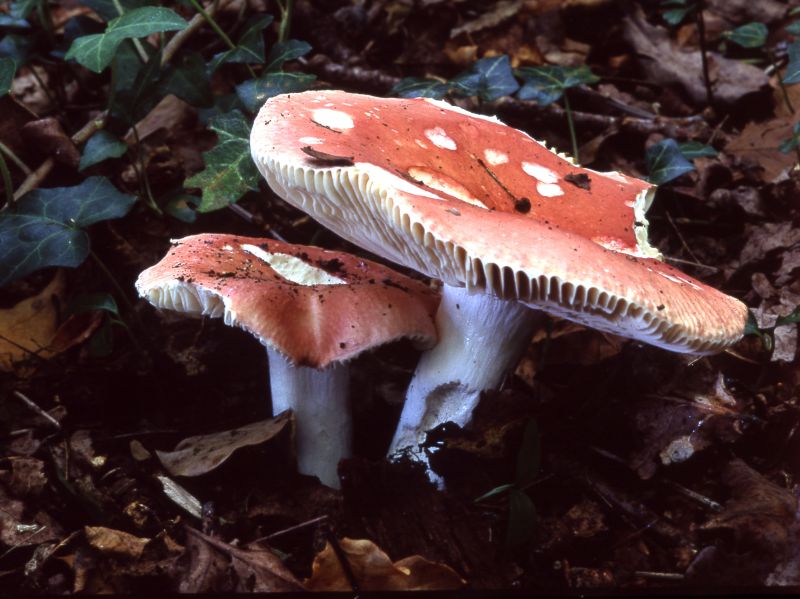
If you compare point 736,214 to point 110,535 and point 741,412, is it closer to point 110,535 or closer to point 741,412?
point 741,412

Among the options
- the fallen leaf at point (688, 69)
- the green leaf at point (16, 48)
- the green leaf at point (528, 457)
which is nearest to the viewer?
the green leaf at point (528, 457)

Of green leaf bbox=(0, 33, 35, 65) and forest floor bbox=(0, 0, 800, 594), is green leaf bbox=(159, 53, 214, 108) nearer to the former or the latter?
forest floor bbox=(0, 0, 800, 594)

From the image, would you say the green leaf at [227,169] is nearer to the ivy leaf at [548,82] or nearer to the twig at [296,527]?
the twig at [296,527]

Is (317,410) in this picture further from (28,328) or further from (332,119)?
(28,328)

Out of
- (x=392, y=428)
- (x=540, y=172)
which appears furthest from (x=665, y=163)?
(x=392, y=428)

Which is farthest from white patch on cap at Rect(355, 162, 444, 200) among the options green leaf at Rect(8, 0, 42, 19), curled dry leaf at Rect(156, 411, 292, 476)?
green leaf at Rect(8, 0, 42, 19)

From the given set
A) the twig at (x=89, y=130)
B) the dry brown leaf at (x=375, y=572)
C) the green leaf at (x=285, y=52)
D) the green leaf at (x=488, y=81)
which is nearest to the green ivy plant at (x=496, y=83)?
the green leaf at (x=488, y=81)
